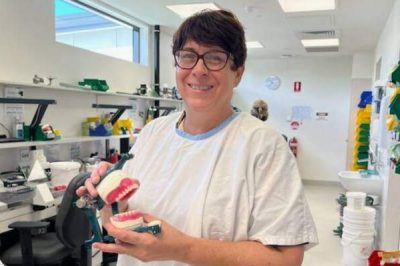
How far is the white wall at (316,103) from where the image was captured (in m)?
7.15

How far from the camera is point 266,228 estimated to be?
740mm

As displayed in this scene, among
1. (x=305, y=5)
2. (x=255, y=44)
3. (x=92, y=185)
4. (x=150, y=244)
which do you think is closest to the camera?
(x=150, y=244)

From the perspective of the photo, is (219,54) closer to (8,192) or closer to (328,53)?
(8,192)

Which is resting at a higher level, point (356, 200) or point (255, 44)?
point (255, 44)

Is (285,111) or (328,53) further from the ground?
(328,53)

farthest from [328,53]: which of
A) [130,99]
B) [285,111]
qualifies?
[130,99]

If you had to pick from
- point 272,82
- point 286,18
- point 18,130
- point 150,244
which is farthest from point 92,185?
point 272,82

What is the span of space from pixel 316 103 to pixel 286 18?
3.51 metres

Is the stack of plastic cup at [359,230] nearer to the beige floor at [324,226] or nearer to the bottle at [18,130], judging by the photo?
the beige floor at [324,226]

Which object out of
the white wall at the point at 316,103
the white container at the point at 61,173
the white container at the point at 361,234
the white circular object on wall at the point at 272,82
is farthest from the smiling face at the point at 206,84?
the white circular object on wall at the point at 272,82

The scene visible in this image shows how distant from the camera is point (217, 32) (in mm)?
842

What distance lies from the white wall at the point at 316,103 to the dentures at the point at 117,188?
22.8 feet

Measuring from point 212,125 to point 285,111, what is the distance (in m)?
6.90

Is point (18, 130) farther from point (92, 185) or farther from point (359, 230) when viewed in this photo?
point (359, 230)
